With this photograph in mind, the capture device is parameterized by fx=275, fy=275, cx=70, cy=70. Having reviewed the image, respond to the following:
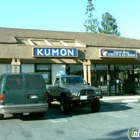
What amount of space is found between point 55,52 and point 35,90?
7.61 metres

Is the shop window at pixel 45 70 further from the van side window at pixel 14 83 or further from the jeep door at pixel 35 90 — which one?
the van side window at pixel 14 83

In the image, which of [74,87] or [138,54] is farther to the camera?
[138,54]

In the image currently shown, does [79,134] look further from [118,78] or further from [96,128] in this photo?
[118,78]

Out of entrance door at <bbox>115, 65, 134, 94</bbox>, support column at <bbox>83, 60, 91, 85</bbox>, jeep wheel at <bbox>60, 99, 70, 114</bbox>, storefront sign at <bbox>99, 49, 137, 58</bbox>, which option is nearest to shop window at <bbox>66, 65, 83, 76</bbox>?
support column at <bbox>83, 60, 91, 85</bbox>

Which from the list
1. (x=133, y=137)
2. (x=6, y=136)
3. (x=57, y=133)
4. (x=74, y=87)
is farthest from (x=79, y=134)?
(x=74, y=87)

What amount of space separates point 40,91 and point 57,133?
2.92 metres

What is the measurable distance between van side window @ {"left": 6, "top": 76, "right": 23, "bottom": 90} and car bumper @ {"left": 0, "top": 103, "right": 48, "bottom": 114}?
2.37 feet

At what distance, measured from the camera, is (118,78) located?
76.9 ft

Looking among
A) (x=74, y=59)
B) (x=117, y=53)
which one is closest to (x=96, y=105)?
(x=117, y=53)

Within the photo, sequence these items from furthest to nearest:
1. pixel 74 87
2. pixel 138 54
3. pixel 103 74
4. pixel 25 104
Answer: pixel 103 74 → pixel 138 54 → pixel 74 87 → pixel 25 104

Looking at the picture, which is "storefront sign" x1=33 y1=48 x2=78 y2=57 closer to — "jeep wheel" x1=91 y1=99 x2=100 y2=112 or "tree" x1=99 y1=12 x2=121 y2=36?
"jeep wheel" x1=91 y1=99 x2=100 y2=112

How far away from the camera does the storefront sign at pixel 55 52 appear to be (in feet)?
58.2

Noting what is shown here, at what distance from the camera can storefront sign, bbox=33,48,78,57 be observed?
58.2 feet

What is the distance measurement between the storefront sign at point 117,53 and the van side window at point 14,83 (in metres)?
9.98
